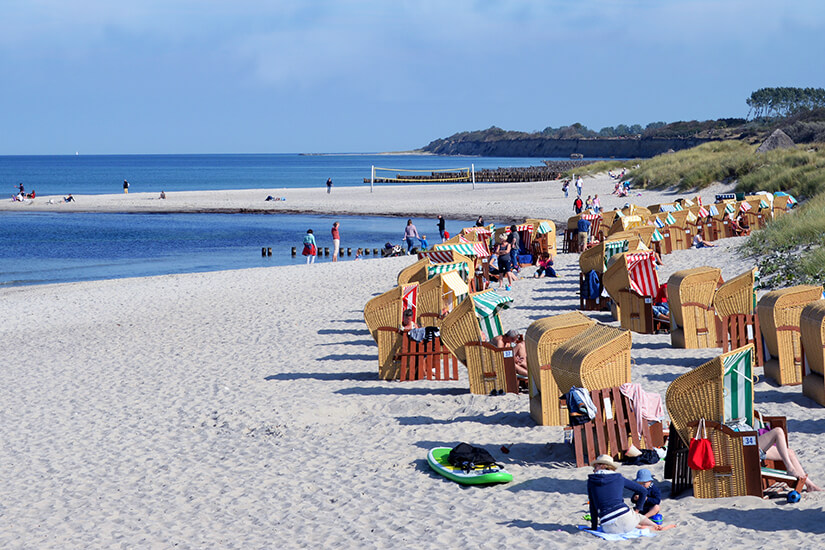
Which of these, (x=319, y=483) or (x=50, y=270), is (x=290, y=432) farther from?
(x=50, y=270)

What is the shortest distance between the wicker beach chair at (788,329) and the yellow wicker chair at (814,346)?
1.66 ft

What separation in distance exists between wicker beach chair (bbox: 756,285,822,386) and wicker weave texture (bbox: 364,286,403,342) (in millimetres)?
4069

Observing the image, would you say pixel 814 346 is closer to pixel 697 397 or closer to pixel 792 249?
pixel 697 397

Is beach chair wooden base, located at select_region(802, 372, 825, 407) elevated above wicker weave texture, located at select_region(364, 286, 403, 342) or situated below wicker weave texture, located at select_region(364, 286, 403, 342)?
below

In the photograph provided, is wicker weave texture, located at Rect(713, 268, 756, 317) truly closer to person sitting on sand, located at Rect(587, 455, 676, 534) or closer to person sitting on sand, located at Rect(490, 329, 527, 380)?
person sitting on sand, located at Rect(490, 329, 527, 380)

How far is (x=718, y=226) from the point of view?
72.8 ft

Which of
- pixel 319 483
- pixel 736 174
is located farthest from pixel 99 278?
pixel 736 174

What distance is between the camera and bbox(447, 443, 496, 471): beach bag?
7.07 meters

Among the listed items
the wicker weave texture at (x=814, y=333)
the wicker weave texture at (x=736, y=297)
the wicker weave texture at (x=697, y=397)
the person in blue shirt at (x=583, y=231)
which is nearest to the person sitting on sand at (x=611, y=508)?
the wicker weave texture at (x=697, y=397)

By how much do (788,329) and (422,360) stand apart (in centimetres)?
394

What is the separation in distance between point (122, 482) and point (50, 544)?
125cm

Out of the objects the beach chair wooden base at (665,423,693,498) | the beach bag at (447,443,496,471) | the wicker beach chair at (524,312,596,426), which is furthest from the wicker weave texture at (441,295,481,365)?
the beach chair wooden base at (665,423,693,498)

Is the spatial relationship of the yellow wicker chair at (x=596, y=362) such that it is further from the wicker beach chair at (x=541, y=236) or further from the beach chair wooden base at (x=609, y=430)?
the wicker beach chair at (x=541, y=236)

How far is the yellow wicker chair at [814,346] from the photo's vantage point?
789cm
